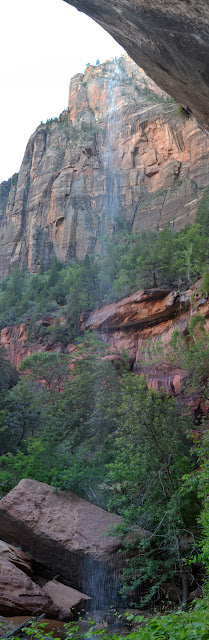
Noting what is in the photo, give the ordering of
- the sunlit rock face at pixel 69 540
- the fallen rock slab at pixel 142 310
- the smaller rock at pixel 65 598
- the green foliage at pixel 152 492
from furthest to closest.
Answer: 1. the fallen rock slab at pixel 142 310
2. the sunlit rock face at pixel 69 540
3. the green foliage at pixel 152 492
4. the smaller rock at pixel 65 598

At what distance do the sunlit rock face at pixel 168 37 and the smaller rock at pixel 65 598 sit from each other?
11.5m

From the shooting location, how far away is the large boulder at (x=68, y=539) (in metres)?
13.1

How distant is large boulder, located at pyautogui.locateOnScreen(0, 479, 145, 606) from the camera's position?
13149 mm

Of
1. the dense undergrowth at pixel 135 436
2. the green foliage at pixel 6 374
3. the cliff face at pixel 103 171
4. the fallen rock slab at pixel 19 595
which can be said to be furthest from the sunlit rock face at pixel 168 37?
the cliff face at pixel 103 171

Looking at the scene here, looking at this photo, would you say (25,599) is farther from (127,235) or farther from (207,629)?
(127,235)

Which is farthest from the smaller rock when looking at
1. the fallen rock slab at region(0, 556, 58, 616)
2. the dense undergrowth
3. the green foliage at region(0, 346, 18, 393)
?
the green foliage at region(0, 346, 18, 393)

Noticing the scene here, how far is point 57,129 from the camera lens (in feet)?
245

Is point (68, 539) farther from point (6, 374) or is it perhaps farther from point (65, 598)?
point (6, 374)

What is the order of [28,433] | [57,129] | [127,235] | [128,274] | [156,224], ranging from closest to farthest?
1. [28,433]
2. [128,274]
3. [156,224]
4. [127,235]
5. [57,129]

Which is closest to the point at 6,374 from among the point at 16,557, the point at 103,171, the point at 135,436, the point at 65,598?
the point at 135,436

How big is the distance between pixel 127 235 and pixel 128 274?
14.4 metres

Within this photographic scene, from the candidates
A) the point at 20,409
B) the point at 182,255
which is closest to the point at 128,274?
the point at 182,255

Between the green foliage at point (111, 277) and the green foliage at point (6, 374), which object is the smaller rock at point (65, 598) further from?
the green foliage at point (6, 374)

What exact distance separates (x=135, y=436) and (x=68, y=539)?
3701mm
